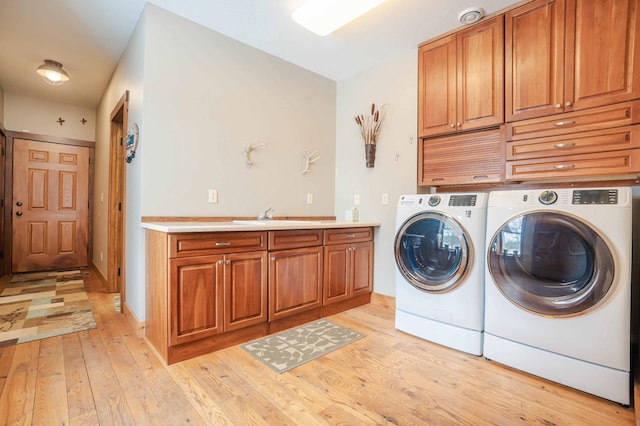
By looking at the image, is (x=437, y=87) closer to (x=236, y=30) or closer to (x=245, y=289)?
(x=236, y=30)

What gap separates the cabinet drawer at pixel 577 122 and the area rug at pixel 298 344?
192 centimetres

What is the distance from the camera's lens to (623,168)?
6.13 ft

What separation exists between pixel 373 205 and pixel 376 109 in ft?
3.26

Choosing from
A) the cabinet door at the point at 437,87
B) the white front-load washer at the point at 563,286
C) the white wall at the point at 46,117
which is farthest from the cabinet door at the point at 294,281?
the white wall at the point at 46,117

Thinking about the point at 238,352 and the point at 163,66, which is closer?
the point at 238,352

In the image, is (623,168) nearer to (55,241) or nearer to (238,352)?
(238,352)

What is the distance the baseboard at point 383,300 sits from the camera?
3.05m

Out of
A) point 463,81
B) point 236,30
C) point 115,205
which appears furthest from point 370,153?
point 115,205

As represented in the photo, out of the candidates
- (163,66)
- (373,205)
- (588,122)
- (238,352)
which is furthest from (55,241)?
(588,122)

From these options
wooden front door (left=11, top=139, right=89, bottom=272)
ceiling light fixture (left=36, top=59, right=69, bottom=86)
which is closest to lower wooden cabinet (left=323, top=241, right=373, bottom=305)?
ceiling light fixture (left=36, top=59, right=69, bottom=86)

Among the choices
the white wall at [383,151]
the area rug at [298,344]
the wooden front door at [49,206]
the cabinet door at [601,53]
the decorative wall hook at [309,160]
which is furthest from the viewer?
the wooden front door at [49,206]

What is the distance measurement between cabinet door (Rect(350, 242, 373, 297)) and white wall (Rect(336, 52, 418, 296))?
0.08 m

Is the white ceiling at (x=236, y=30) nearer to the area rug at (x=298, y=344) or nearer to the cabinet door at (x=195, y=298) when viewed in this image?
the cabinet door at (x=195, y=298)

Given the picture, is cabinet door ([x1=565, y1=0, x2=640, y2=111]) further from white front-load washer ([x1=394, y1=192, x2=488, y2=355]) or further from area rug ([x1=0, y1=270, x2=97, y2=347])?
area rug ([x1=0, y1=270, x2=97, y2=347])
